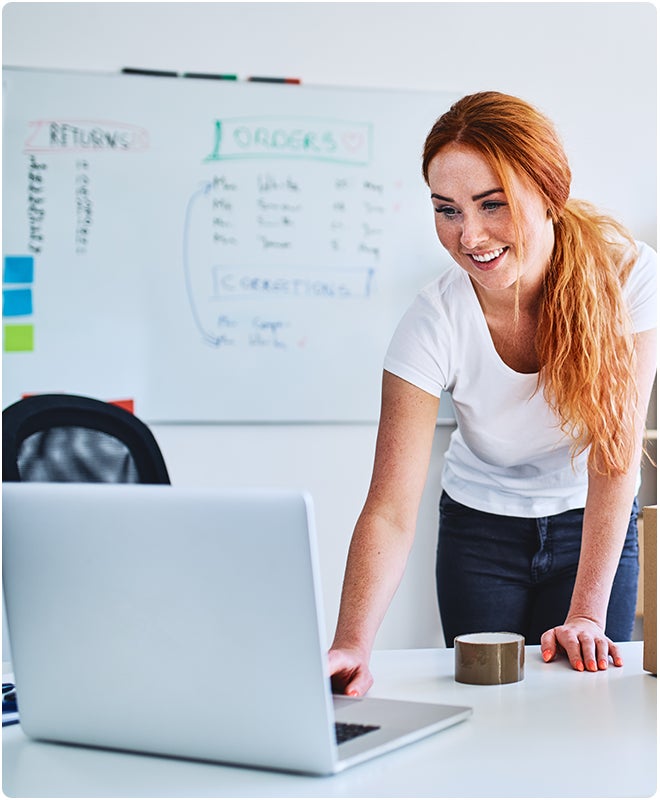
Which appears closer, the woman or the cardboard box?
the cardboard box

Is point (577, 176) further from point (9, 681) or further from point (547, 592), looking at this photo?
point (9, 681)

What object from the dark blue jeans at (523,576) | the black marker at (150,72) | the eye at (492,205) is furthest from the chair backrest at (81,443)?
the black marker at (150,72)

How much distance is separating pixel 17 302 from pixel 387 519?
1.68m

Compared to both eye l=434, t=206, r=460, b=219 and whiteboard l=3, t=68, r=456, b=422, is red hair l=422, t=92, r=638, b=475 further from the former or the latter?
whiteboard l=3, t=68, r=456, b=422

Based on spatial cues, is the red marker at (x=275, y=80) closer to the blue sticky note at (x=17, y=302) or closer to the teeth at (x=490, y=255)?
the blue sticky note at (x=17, y=302)

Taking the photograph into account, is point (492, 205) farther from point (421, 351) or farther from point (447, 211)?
point (421, 351)

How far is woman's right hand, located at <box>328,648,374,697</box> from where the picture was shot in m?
1.04

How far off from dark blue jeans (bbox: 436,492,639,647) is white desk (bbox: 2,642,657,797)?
Answer: 0.61 m

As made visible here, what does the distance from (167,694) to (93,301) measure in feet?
6.79

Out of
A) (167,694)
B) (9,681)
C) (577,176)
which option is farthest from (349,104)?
(167,694)

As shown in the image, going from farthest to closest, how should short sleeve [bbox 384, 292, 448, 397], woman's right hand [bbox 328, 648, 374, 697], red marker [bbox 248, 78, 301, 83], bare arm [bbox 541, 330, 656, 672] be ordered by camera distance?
1. red marker [bbox 248, 78, 301, 83]
2. short sleeve [bbox 384, 292, 448, 397]
3. bare arm [bbox 541, 330, 656, 672]
4. woman's right hand [bbox 328, 648, 374, 697]

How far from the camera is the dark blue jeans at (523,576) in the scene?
1.62 meters

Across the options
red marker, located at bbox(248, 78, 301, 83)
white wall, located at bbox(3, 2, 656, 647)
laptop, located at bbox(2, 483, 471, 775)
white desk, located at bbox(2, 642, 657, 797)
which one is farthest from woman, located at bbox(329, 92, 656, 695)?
red marker, located at bbox(248, 78, 301, 83)

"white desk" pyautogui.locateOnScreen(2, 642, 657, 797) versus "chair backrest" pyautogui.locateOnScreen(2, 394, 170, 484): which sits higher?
"chair backrest" pyautogui.locateOnScreen(2, 394, 170, 484)
